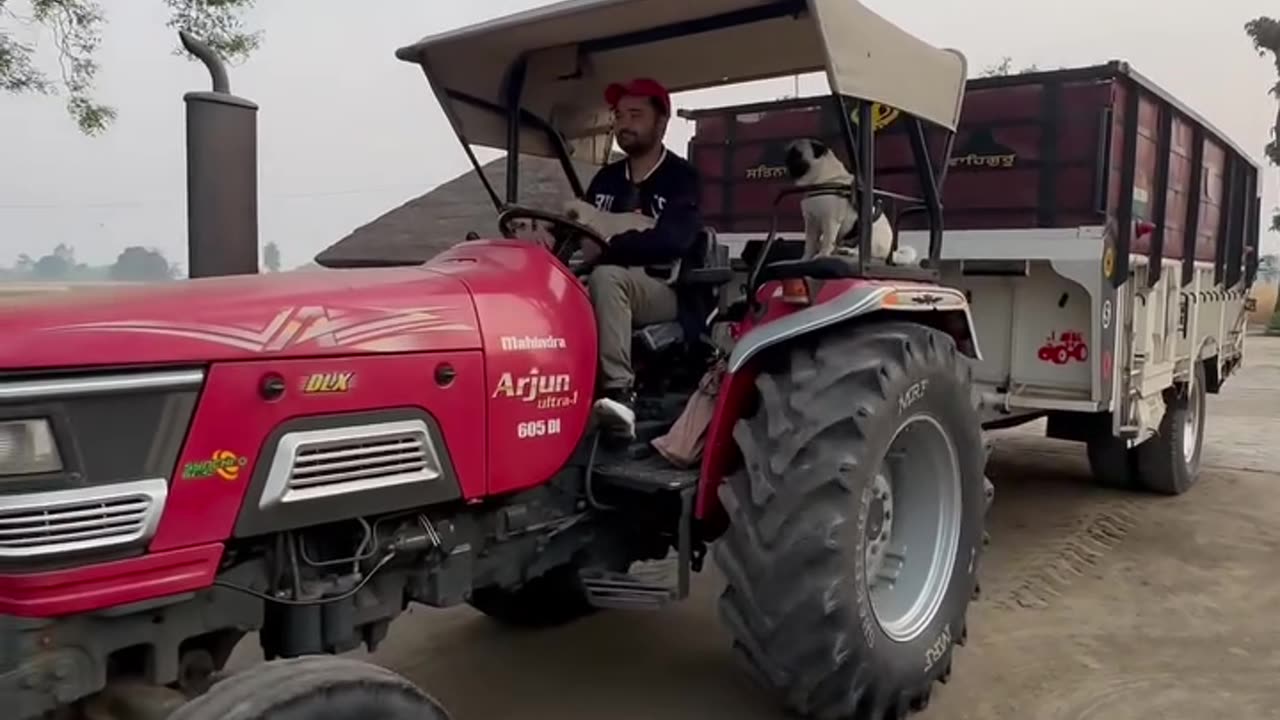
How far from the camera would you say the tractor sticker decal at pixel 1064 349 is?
18.1 feet

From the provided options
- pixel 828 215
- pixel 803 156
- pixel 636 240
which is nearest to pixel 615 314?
pixel 636 240

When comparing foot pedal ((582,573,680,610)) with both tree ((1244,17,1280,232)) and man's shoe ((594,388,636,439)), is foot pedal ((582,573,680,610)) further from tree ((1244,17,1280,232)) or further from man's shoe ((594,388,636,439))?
tree ((1244,17,1280,232))

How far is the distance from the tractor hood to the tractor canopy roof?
122 cm

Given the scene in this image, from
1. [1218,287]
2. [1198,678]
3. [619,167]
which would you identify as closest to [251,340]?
[619,167]

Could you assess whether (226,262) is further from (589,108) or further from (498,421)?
(589,108)

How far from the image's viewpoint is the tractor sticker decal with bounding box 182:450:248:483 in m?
2.31

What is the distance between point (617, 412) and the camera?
330 centimetres

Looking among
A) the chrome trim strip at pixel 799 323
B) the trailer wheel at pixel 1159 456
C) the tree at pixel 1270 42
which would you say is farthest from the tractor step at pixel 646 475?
the tree at pixel 1270 42

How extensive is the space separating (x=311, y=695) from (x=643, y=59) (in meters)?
2.95

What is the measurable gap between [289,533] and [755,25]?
2521 mm

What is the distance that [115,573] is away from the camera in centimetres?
221

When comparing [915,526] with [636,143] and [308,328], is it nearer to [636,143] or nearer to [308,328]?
[636,143]

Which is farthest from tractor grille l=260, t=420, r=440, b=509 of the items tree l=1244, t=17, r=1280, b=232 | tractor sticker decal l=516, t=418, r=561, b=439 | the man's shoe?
tree l=1244, t=17, r=1280, b=232

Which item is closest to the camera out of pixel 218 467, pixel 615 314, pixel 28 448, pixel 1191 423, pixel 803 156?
pixel 28 448
